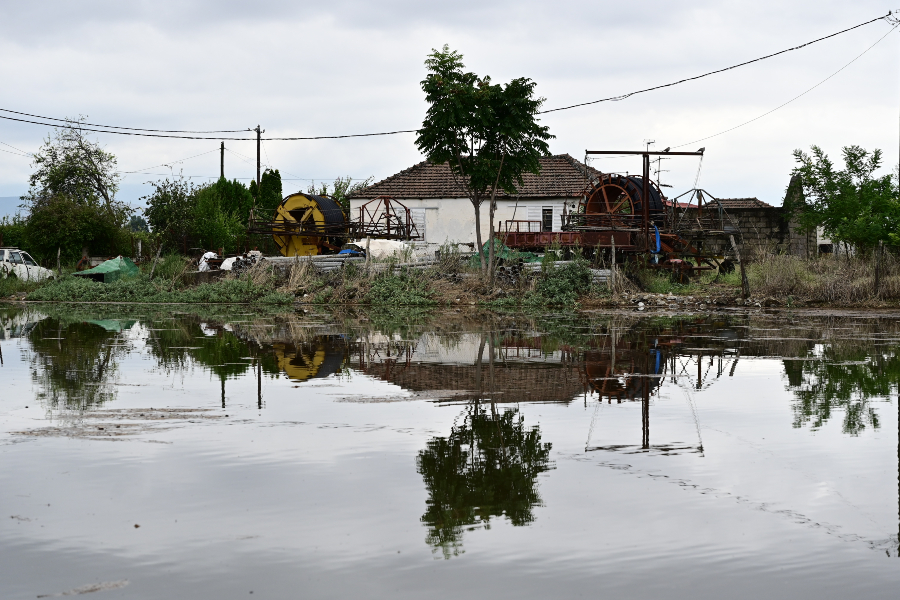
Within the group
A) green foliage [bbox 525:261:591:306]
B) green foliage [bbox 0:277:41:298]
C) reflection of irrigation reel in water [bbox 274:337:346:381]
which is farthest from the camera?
green foliage [bbox 0:277:41:298]

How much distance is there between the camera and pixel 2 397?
31.7ft

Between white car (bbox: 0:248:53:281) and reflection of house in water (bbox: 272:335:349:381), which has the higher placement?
white car (bbox: 0:248:53:281)

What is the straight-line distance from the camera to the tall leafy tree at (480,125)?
2756cm

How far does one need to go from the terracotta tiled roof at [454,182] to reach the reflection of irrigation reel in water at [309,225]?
5.82m

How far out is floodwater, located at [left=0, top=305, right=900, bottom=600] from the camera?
4.46 m

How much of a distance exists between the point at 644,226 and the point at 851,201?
616cm

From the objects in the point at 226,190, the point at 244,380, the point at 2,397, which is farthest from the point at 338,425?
the point at 226,190

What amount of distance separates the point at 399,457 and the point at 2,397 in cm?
519

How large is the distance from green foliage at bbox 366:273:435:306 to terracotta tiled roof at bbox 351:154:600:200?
54.0 ft

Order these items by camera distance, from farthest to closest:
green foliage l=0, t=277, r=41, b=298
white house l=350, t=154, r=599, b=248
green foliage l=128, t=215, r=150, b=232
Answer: green foliage l=128, t=215, r=150, b=232, white house l=350, t=154, r=599, b=248, green foliage l=0, t=277, r=41, b=298

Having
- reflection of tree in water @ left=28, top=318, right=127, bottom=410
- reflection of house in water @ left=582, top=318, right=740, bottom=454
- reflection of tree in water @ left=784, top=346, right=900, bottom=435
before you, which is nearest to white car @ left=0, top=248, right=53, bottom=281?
reflection of tree in water @ left=28, top=318, right=127, bottom=410

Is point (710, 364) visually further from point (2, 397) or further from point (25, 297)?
point (25, 297)

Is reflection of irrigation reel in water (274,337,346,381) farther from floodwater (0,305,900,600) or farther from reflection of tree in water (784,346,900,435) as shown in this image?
reflection of tree in water (784,346,900,435)

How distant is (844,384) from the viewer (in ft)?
34.3
